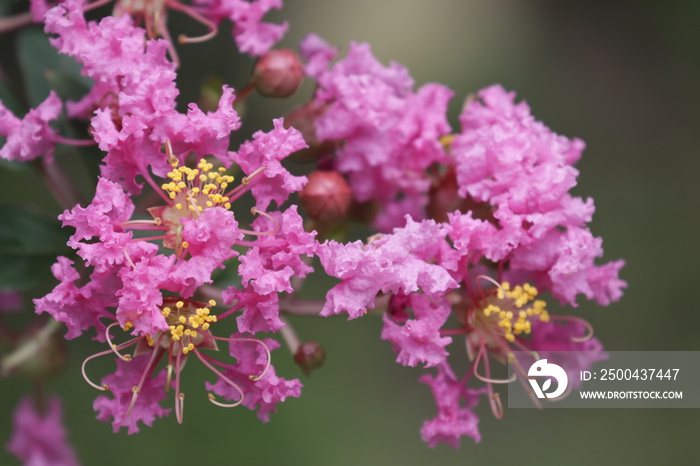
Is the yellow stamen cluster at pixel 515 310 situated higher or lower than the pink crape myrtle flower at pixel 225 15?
lower

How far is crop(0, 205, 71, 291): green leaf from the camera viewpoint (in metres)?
1.27

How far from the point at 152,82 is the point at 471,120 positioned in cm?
55

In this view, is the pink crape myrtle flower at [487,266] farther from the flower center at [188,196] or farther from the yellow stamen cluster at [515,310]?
the flower center at [188,196]

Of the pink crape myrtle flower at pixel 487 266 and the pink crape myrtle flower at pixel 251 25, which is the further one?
the pink crape myrtle flower at pixel 251 25

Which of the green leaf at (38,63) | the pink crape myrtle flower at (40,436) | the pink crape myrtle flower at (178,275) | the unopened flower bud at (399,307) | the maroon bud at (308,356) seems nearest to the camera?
the pink crape myrtle flower at (178,275)

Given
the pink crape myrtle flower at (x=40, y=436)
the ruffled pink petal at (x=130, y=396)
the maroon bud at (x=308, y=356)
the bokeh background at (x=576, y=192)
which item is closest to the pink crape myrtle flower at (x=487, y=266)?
the maroon bud at (x=308, y=356)

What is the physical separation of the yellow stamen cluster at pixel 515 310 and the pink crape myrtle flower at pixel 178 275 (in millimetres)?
317

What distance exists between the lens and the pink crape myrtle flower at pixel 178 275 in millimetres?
947

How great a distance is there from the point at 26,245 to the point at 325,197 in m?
0.50

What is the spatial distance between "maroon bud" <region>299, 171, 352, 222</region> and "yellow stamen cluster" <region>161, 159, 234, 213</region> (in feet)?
0.66

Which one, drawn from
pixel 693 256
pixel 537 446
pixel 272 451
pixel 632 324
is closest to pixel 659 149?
pixel 693 256

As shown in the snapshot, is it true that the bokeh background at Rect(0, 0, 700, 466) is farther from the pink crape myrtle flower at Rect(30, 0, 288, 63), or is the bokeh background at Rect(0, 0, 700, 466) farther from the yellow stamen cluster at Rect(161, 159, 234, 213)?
the yellow stamen cluster at Rect(161, 159, 234, 213)

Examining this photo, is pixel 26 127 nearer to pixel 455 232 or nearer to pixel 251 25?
pixel 251 25

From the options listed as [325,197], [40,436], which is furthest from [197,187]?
[40,436]
